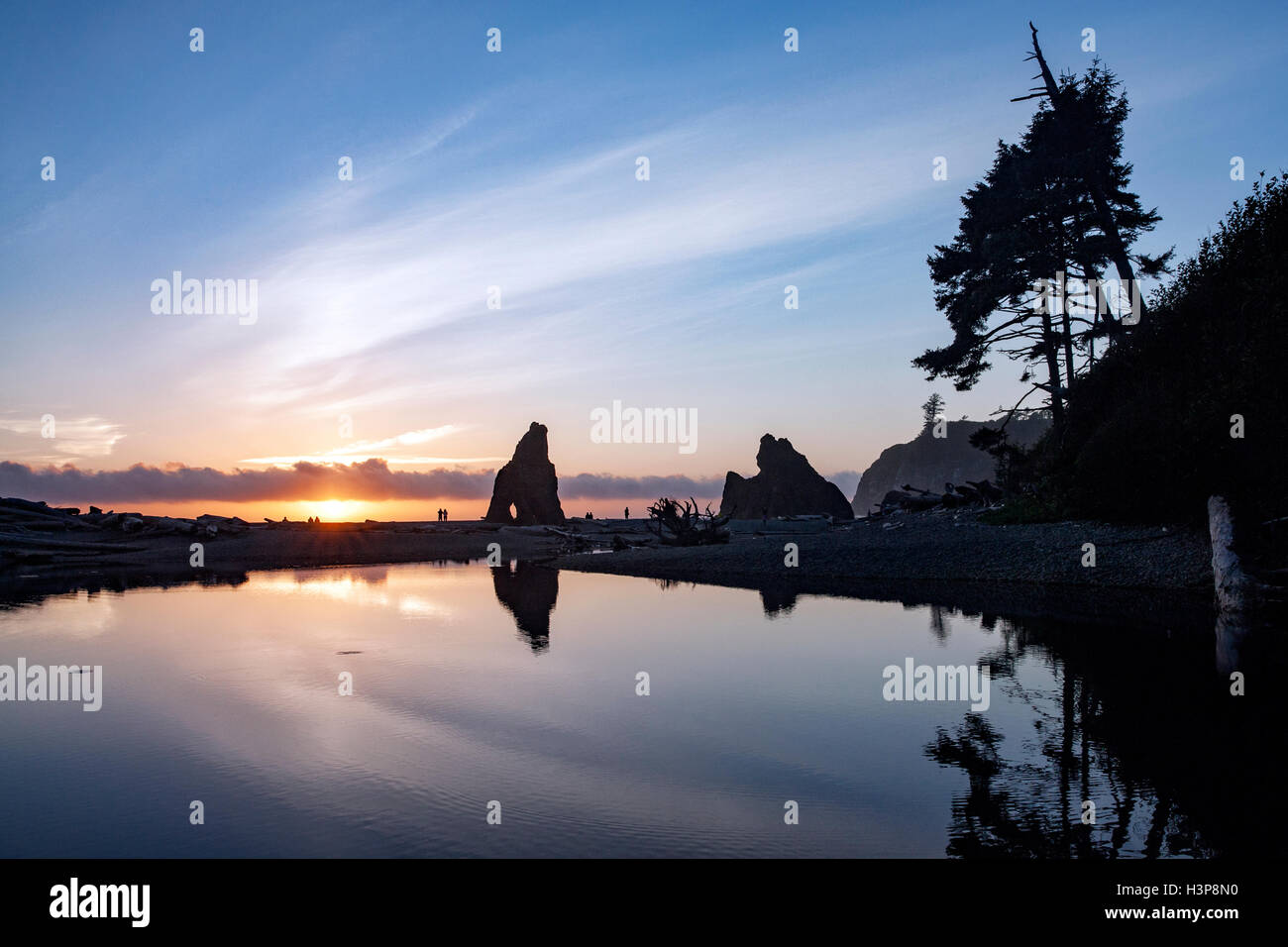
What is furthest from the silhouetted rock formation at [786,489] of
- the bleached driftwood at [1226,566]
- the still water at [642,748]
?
the still water at [642,748]

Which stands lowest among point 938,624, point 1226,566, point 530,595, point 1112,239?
point 530,595

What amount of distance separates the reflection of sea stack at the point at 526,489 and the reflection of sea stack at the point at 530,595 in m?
49.6

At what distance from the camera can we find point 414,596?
2528cm

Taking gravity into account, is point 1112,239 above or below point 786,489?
above

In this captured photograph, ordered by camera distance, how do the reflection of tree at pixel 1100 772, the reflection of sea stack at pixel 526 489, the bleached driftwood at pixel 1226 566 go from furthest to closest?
the reflection of sea stack at pixel 526 489 → the bleached driftwood at pixel 1226 566 → the reflection of tree at pixel 1100 772

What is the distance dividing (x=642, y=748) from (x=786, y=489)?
3449 inches

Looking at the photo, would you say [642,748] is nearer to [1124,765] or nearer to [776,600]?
[1124,765]

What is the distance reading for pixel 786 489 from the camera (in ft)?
309

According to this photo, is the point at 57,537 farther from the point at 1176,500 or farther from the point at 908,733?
the point at 1176,500

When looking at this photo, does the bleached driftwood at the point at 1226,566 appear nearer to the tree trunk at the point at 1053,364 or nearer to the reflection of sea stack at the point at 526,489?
the tree trunk at the point at 1053,364

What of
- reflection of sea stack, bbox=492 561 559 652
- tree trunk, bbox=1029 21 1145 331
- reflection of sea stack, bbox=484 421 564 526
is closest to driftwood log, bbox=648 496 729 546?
reflection of sea stack, bbox=492 561 559 652

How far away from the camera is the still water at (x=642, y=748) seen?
604 cm

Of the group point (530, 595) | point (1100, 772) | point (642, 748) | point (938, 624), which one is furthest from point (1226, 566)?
point (530, 595)
